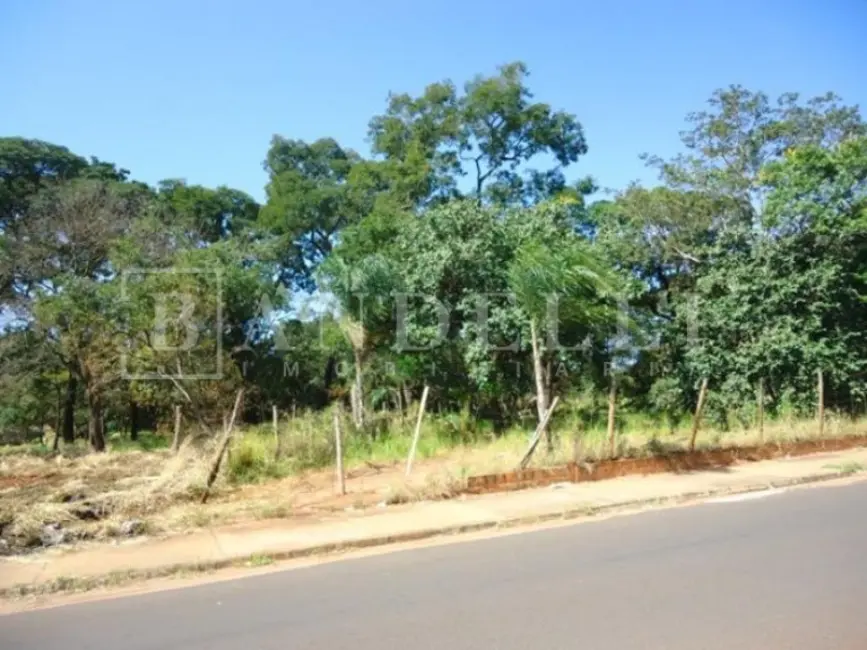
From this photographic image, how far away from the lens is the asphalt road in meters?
4.48

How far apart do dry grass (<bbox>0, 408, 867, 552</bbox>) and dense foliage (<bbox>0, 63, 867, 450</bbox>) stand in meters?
1.47

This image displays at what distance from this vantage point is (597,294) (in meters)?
13.5

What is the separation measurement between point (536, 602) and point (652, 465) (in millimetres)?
7039

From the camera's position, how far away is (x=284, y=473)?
496 inches

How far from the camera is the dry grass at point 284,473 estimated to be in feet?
29.2

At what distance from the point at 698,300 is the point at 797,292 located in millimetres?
2189

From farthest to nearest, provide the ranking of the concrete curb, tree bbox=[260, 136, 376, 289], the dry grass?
tree bbox=[260, 136, 376, 289] → the dry grass → the concrete curb

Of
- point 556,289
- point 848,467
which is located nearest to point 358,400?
point 556,289

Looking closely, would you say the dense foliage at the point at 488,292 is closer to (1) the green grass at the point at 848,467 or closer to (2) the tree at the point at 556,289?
(2) the tree at the point at 556,289

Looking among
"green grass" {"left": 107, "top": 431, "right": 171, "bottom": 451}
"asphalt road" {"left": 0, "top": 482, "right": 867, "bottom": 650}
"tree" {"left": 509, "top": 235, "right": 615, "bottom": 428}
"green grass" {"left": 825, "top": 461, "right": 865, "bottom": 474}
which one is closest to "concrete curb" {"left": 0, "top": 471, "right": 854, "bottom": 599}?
"asphalt road" {"left": 0, "top": 482, "right": 867, "bottom": 650}

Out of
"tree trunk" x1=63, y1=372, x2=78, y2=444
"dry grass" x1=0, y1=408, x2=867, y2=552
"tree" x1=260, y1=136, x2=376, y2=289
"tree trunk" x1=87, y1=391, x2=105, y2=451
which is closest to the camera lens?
"dry grass" x1=0, y1=408, x2=867, y2=552

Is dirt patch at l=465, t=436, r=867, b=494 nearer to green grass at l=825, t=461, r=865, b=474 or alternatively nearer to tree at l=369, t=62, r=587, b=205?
green grass at l=825, t=461, r=865, b=474

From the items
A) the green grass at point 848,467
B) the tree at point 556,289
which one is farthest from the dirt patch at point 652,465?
the tree at point 556,289

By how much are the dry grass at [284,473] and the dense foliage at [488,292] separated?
1.47 metres
